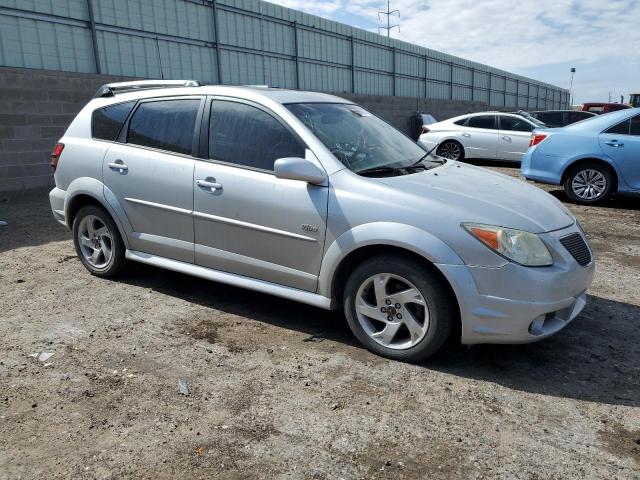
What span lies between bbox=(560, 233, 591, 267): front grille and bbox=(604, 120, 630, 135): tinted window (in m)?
5.63

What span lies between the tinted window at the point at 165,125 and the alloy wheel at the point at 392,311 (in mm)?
1874

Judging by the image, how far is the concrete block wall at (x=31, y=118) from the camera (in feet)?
29.9

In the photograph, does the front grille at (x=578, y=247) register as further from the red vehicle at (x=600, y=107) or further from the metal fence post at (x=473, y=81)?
the metal fence post at (x=473, y=81)

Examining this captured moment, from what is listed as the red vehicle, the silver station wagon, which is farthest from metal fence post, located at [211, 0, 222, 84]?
the red vehicle

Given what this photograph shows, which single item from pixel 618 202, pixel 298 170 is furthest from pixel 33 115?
pixel 618 202

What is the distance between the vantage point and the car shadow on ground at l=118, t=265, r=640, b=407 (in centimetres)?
325

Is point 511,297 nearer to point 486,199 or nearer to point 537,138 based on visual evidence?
point 486,199

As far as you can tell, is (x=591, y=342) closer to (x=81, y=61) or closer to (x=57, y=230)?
(x=57, y=230)

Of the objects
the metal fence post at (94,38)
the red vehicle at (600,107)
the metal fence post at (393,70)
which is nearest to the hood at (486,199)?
the metal fence post at (94,38)

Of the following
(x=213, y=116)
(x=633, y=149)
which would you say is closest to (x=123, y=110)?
(x=213, y=116)

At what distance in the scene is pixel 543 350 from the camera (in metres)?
3.71

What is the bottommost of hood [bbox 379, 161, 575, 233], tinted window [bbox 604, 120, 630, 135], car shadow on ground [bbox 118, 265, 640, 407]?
car shadow on ground [bbox 118, 265, 640, 407]

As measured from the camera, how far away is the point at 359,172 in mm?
3658

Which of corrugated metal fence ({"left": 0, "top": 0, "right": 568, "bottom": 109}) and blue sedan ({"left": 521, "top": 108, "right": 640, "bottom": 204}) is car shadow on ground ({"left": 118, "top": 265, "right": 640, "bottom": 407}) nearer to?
blue sedan ({"left": 521, "top": 108, "right": 640, "bottom": 204})
